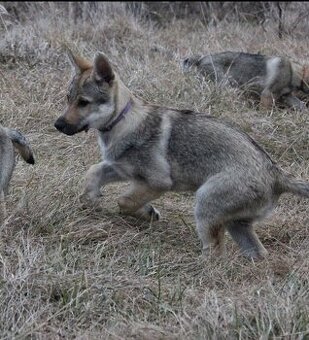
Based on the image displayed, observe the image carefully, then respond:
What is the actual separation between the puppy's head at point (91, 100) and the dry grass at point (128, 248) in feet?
1.71

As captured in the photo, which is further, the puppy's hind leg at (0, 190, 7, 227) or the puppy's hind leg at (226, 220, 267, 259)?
the puppy's hind leg at (226, 220, 267, 259)

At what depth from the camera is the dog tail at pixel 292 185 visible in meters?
5.64

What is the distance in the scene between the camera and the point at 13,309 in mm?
4590

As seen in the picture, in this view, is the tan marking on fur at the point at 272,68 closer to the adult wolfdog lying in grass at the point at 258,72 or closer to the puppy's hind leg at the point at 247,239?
the adult wolfdog lying in grass at the point at 258,72

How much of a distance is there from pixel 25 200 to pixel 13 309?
131 cm

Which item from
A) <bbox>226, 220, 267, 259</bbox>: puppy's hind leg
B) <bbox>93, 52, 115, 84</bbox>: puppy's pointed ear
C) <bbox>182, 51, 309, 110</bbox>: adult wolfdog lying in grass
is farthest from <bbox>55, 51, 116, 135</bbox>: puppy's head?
<bbox>182, 51, 309, 110</bbox>: adult wolfdog lying in grass

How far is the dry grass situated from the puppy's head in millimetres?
522

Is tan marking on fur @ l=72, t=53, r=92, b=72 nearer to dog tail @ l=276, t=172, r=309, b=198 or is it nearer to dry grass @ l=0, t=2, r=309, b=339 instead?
dry grass @ l=0, t=2, r=309, b=339

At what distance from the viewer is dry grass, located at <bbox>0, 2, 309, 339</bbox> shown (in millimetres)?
4496

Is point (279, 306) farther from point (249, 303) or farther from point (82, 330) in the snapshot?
point (82, 330)

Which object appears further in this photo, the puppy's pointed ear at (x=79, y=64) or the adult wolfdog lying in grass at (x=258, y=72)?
the adult wolfdog lying in grass at (x=258, y=72)

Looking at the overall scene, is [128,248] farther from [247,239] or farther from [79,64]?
[79,64]

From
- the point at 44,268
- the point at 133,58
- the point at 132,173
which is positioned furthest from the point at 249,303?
the point at 133,58

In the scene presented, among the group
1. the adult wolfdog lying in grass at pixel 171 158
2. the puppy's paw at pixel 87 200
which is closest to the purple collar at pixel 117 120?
the adult wolfdog lying in grass at pixel 171 158
